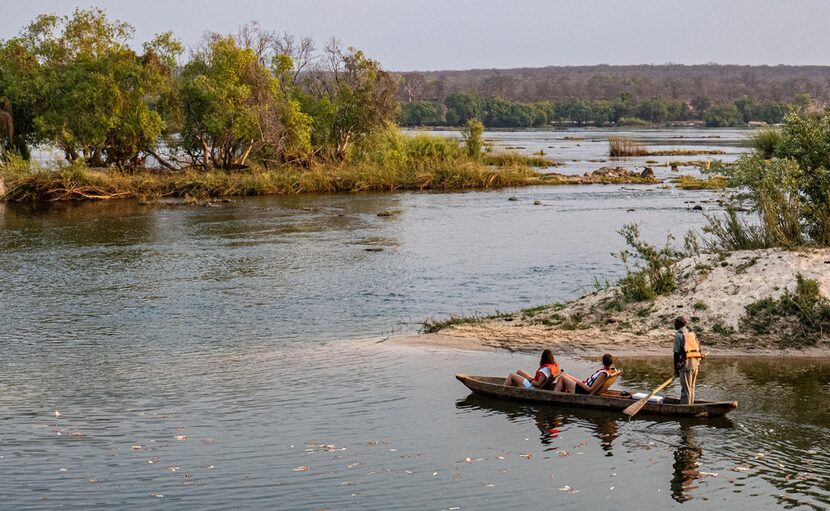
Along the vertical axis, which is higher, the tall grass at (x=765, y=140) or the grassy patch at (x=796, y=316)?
the tall grass at (x=765, y=140)

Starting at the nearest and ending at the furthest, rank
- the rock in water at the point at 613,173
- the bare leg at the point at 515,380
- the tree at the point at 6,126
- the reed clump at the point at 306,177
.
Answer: the bare leg at the point at 515,380
the reed clump at the point at 306,177
the tree at the point at 6,126
the rock in water at the point at 613,173

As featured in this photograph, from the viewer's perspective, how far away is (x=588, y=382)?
56.4 ft

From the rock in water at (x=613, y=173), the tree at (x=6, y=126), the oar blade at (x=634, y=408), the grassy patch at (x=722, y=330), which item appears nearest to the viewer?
the oar blade at (x=634, y=408)

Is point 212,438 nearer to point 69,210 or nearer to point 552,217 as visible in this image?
point 552,217

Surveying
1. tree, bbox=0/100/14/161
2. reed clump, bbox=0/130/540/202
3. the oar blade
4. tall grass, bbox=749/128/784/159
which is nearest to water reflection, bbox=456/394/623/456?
the oar blade

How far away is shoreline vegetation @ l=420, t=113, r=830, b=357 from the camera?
21125mm

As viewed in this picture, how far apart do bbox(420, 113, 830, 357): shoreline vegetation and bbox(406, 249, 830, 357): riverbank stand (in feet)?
0.07

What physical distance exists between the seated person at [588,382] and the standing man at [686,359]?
3.64 ft

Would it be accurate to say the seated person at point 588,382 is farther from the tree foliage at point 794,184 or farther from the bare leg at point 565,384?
the tree foliage at point 794,184

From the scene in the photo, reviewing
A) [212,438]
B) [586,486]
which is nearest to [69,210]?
[212,438]

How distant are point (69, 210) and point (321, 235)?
17681 millimetres

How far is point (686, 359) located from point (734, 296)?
6242mm

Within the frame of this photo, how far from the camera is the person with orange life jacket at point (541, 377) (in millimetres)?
17406

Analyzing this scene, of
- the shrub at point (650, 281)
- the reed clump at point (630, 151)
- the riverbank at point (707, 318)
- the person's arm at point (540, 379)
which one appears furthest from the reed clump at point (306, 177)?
the person's arm at point (540, 379)
